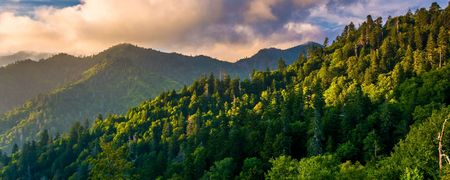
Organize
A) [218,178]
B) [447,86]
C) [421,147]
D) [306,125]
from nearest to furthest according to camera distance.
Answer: [421,147], [218,178], [447,86], [306,125]

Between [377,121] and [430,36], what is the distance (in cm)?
8494

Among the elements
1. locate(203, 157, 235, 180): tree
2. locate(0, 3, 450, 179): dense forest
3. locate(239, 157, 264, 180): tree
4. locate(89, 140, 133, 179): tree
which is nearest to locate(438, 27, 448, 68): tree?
locate(0, 3, 450, 179): dense forest

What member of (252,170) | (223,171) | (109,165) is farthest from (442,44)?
(109,165)

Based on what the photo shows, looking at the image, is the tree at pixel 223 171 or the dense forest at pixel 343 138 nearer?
the dense forest at pixel 343 138

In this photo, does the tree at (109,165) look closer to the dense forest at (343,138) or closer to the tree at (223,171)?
the dense forest at (343,138)

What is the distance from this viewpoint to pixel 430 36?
191250 millimetres

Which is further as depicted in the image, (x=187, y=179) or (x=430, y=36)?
(x=430, y=36)

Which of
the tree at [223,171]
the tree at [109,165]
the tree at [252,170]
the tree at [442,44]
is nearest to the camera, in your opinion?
the tree at [109,165]

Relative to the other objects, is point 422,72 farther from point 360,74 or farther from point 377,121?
point 377,121

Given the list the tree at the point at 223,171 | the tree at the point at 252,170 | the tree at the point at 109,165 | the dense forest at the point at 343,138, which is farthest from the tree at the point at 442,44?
the tree at the point at 109,165

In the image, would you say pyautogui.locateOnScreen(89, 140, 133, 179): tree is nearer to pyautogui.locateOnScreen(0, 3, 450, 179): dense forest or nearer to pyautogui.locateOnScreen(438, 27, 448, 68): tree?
pyautogui.locateOnScreen(0, 3, 450, 179): dense forest

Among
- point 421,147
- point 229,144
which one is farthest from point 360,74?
point 421,147

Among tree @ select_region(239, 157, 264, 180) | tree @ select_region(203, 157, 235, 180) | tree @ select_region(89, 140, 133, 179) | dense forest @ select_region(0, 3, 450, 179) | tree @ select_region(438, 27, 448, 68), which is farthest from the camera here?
tree @ select_region(438, 27, 448, 68)

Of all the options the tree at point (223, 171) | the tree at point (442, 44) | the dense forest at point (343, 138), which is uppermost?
the tree at point (442, 44)
